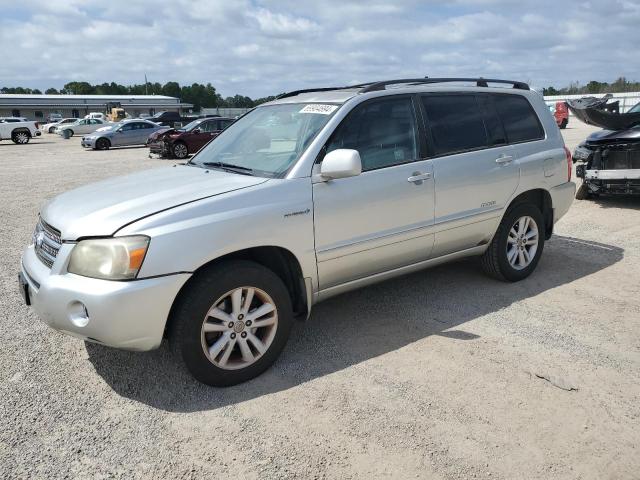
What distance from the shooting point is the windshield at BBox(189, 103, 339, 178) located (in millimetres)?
3857

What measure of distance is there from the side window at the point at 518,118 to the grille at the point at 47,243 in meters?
3.83

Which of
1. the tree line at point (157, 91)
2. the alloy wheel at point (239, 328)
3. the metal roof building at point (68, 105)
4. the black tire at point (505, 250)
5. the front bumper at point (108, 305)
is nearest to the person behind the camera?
the front bumper at point (108, 305)

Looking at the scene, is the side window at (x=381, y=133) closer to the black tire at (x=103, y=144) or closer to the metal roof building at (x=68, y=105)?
the black tire at (x=103, y=144)

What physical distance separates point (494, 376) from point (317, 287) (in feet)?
4.27

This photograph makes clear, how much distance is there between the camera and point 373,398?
3283mm

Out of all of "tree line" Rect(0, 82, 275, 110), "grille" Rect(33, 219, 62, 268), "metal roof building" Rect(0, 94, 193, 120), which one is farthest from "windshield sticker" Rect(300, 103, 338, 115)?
"tree line" Rect(0, 82, 275, 110)

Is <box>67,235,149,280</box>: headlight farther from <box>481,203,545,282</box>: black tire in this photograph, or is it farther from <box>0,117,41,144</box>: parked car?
<box>0,117,41,144</box>: parked car

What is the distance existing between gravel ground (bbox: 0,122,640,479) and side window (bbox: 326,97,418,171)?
1319 millimetres

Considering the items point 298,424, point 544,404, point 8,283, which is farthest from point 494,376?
point 8,283

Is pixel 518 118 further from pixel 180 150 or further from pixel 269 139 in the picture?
pixel 180 150

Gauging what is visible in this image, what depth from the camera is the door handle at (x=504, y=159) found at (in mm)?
4781

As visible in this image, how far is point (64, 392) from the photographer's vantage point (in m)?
3.40

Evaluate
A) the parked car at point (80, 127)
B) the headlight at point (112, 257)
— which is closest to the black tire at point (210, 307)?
the headlight at point (112, 257)

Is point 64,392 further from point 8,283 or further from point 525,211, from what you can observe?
point 525,211
